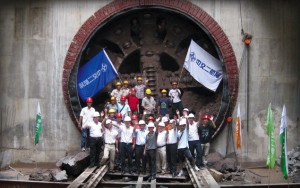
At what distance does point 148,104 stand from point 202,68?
2.11 metres

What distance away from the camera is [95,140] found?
15.1 metres

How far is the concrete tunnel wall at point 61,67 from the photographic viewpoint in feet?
56.4

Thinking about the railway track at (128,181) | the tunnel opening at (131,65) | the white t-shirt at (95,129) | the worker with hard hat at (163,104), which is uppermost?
the tunnel opening at (131,65)

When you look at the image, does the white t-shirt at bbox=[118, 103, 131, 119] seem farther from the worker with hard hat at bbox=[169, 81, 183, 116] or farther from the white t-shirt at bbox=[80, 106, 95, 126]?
the worker with hard hat at bbox=[169, 81, 183, 116]

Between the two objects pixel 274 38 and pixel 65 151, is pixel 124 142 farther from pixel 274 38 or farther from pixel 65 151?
pixel 274 38

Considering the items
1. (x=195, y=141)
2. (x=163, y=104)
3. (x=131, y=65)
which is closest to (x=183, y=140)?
(x=195, y=141)

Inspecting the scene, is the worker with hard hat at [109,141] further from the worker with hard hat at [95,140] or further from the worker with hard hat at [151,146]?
the worker with hard hat at [151,146]

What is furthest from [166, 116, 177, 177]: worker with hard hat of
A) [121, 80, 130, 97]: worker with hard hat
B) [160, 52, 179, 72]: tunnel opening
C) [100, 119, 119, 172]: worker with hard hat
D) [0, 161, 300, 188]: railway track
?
[160, 52, 179, 72]: tunnel opening

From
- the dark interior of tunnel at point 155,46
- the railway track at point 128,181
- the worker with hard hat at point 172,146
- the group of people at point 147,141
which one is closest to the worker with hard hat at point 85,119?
the group of people at point 147,141

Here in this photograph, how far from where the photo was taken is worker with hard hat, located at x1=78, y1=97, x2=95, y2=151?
53.1 feet

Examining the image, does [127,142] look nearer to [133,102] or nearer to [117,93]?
[133,102]

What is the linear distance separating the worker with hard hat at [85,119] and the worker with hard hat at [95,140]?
82 cm

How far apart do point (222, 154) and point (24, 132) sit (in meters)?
6.34

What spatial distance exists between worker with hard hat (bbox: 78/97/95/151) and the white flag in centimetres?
323
